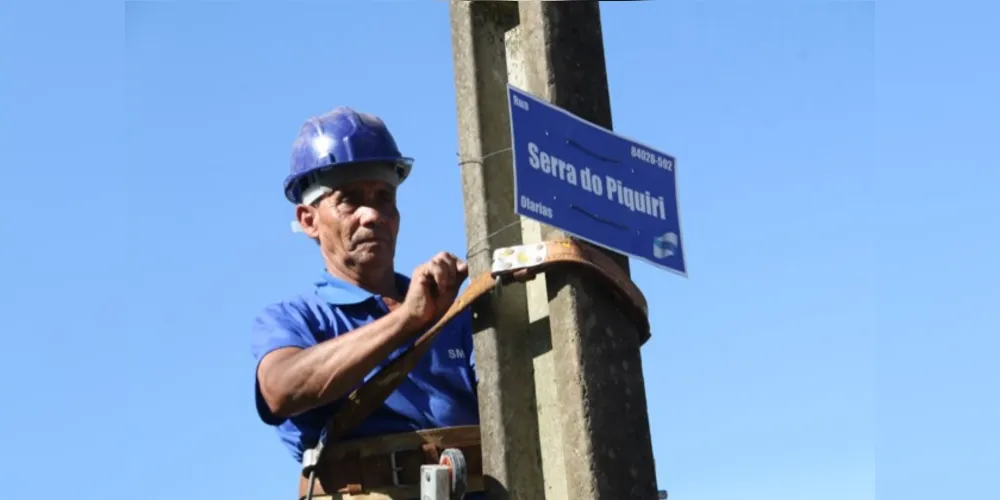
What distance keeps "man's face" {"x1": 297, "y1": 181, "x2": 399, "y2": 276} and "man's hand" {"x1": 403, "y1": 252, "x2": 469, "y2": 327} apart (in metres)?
0.93

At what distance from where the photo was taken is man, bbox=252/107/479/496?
4.38 m

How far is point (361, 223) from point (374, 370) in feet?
2.22

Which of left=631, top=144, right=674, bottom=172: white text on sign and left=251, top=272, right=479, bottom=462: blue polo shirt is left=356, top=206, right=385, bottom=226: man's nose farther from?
left=631, top=144, right=674, bottom=172: white text on sign

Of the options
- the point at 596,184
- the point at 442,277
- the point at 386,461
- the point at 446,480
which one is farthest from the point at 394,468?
the point at 596,184

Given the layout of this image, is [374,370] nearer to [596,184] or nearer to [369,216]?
[369,216]

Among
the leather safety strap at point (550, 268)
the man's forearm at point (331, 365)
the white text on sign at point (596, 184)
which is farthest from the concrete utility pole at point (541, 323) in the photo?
the man's forearm at point (331, 365)

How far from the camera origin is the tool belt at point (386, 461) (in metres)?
4.68

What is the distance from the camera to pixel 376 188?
526cm

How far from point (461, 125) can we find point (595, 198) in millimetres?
495

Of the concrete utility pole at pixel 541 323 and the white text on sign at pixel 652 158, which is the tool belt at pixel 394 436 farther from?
the white text on sign at pixel 652 158

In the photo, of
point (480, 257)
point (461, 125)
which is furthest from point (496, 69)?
point (480, 257)

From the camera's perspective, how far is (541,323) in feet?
13.5

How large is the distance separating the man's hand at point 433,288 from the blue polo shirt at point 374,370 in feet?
0.95

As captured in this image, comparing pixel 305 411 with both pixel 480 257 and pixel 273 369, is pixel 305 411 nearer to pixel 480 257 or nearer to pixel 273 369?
pixel 273 369
